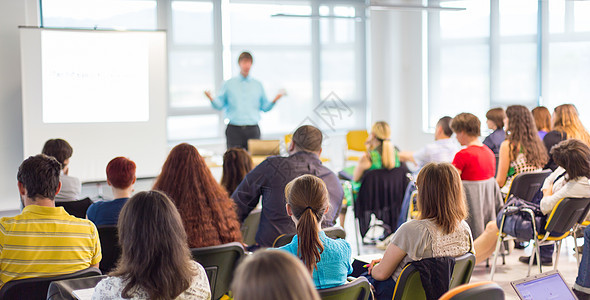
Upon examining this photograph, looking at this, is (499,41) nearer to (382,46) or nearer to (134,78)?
(382,46)

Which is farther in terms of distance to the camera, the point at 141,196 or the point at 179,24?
the point at 179,24

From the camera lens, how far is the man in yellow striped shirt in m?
2.63

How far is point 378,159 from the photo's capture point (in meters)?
5.57

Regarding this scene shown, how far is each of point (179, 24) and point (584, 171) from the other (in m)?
5.90

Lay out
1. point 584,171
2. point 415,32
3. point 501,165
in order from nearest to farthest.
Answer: point 584,171 < point 501,165 < point 415,32

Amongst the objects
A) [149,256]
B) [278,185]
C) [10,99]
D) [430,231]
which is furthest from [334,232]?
[10,99]

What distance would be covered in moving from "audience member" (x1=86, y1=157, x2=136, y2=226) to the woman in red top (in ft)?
7.90

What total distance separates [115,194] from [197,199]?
650 mm

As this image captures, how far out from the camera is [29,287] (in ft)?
7.81

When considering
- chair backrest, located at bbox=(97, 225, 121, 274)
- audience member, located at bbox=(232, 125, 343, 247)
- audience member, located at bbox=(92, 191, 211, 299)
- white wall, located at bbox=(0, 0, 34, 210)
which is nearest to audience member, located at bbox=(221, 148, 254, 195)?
audience member, located at bbox=(232, 125, 343, 247)

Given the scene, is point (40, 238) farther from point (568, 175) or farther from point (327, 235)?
point (568, 175)

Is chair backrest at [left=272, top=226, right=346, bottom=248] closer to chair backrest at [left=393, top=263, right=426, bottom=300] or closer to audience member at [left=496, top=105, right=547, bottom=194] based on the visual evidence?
chair backrest at [left=393, top=263, right=426, bottom=300]

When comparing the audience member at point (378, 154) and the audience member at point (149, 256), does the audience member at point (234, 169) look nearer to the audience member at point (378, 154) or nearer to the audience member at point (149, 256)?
the audience member at point (378, 154)

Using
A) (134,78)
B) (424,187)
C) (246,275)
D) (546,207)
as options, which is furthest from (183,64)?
(246,275)
